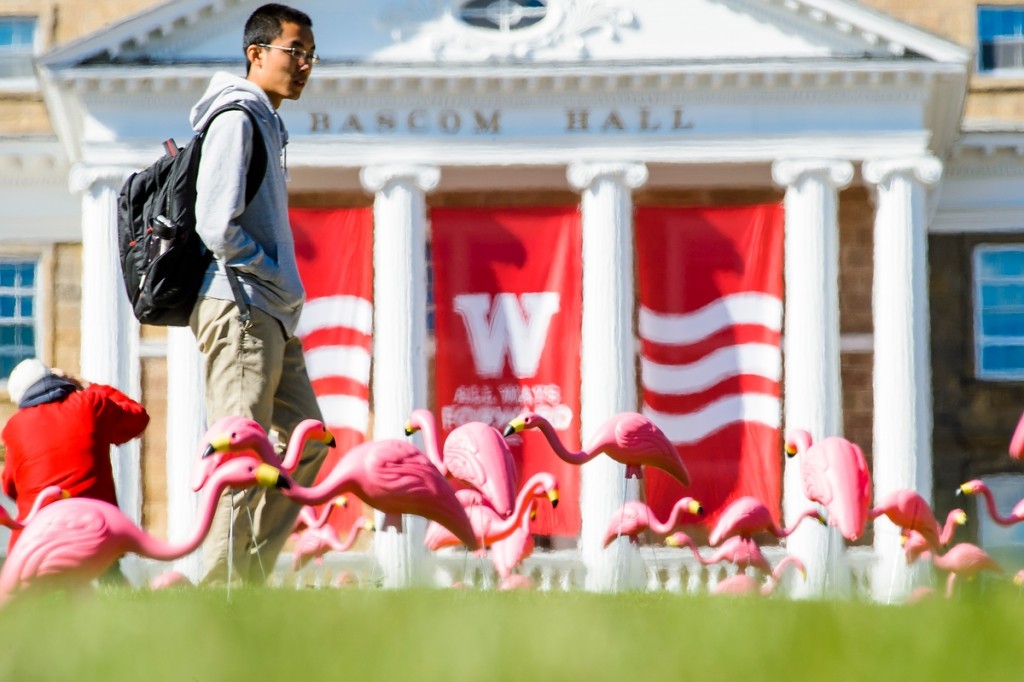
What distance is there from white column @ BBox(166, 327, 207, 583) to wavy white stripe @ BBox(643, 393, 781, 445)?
A: 6.09m

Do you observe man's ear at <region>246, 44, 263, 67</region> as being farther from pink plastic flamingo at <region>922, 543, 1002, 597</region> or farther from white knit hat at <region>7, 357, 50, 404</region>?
pink plastic flamingo at <region>922, 543, 1002, 597</region>

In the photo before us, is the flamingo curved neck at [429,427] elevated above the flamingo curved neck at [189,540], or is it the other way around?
the flamingo curved neck at [429,427]

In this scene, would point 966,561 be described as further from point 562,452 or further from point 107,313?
point 107,313

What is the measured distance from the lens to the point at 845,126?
87.5 ft

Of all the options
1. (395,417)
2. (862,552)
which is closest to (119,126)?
(395,417)

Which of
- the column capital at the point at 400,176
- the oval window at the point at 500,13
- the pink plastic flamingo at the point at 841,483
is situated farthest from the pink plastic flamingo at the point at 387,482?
the oval window at the point at 500,13

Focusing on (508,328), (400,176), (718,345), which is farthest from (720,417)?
(400,176)

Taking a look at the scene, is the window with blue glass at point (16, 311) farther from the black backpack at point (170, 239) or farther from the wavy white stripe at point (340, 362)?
the black backpack at point (170, 239)

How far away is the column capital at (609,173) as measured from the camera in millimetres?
26594

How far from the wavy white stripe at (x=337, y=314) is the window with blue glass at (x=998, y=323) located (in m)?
10.9

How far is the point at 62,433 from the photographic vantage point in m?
9.50

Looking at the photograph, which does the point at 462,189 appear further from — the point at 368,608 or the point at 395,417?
the point at 368,608

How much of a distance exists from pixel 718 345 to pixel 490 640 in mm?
20312

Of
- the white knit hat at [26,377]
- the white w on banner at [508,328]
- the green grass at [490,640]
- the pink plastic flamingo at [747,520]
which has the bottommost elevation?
the pink plastic flamingo at [747,520]
